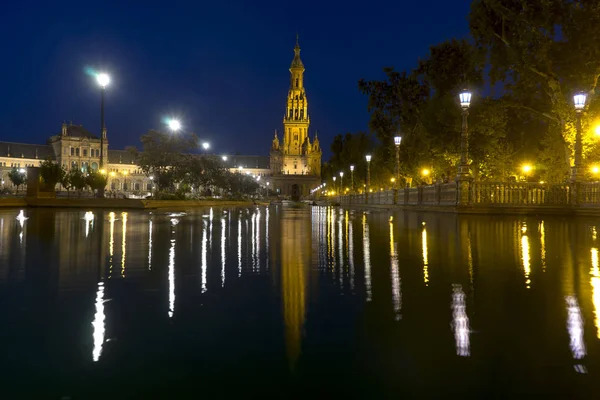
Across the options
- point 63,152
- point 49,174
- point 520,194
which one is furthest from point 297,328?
point 63,152

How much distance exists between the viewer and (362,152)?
86.1m

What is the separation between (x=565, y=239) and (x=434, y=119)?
31.1m

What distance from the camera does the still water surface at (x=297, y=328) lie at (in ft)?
8.98

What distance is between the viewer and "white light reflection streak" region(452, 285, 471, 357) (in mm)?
3305

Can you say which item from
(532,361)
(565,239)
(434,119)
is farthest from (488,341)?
(434,119)

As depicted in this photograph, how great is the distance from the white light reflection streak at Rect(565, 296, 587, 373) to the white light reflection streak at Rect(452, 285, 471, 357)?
→ 61 cm

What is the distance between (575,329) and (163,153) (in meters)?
52.8

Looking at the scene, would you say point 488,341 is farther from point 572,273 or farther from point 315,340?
point 572,273

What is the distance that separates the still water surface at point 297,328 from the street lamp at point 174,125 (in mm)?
45996

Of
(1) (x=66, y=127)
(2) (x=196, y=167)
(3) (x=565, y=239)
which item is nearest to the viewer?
(3) (x=565, y=239)

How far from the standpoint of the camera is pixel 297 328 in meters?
3.79

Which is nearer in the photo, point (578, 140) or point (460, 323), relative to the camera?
point (460, 323)

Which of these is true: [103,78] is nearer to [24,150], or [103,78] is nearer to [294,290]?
[294,290]

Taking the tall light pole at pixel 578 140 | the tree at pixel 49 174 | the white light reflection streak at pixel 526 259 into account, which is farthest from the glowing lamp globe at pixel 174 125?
the white light reflection streak at pixel 526 259
